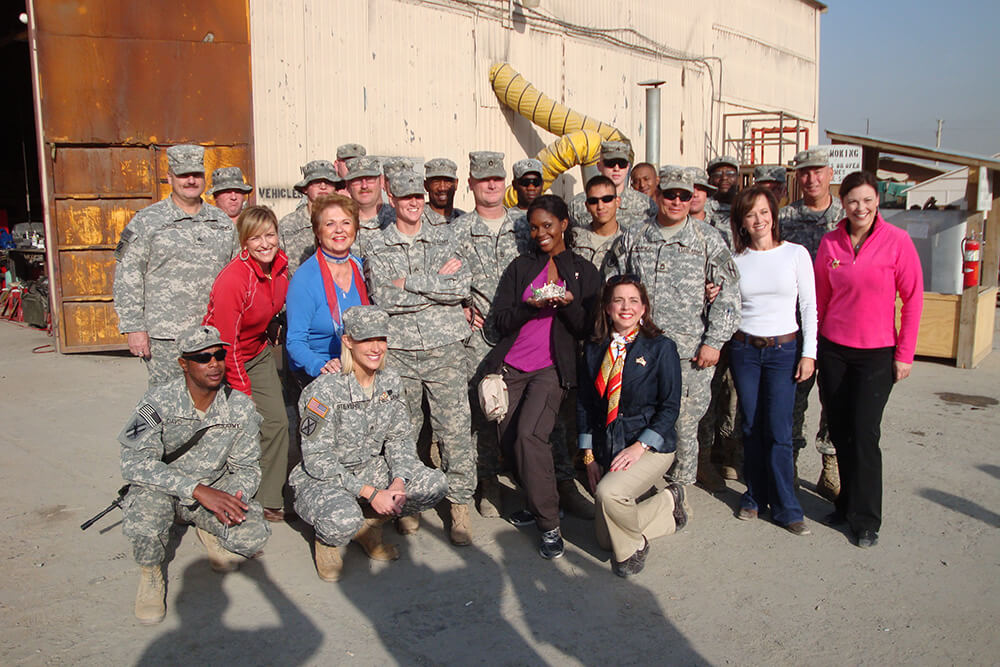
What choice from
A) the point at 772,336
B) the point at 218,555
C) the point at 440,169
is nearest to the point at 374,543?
the point at 218,555

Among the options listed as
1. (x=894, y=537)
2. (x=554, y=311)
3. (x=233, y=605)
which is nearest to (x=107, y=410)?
(x=233, y=605)

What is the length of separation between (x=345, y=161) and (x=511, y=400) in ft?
9.95

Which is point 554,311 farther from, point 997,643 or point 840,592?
point 997,643

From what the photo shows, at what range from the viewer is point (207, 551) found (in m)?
4.00

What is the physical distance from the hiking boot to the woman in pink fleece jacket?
1663 millimetres

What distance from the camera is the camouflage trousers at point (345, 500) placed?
3686mm

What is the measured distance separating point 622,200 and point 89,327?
7042 millimetres

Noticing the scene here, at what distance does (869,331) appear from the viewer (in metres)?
4.14

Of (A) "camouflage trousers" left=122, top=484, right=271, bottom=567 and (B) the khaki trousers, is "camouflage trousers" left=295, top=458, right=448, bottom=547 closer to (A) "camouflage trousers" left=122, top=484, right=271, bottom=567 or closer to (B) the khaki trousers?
(A) "camouflage trousers" left=122, top=484, right=271, bottom=567

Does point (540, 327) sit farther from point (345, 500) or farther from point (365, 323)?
point (345, 500)

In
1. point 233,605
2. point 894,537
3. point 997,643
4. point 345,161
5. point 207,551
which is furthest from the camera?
point 345,161

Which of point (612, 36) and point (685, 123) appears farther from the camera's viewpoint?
point (685, 123)

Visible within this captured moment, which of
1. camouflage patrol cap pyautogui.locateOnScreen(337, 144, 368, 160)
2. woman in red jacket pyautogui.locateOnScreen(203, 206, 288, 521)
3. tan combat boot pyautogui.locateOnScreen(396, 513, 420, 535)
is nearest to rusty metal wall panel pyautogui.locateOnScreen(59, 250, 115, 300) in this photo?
camouflage patrol cap pyautogui.locateOnScreen(337, 144, 368, 160)

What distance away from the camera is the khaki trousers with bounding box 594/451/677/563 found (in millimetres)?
3807
